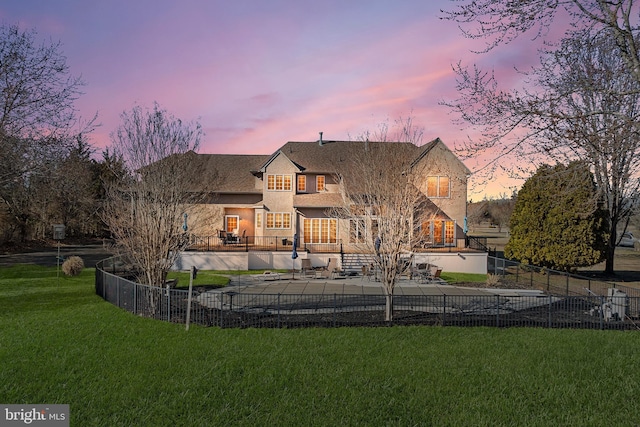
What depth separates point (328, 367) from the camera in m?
8.67

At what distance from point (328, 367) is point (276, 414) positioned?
2319mm

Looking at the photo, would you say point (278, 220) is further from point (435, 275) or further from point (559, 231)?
point (559, 231)

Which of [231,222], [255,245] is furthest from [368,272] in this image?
[231,222]

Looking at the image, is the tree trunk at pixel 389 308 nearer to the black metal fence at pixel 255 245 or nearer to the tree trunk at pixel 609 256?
the black metal fence at pixel 255 245

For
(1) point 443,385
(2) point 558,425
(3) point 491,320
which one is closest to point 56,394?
(1) point 443,385

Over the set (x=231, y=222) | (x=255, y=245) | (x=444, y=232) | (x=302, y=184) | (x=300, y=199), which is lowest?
(x=255, y=245)

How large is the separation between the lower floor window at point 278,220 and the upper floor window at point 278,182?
75.2 inches

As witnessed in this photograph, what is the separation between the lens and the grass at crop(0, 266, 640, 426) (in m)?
6.61

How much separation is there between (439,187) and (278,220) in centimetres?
1271

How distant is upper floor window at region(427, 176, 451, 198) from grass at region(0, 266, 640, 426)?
808 inches

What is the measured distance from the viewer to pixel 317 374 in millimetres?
8297

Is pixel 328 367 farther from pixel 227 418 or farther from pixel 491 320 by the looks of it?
pixel 491 320

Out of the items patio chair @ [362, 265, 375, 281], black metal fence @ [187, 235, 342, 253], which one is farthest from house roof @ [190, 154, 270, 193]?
patio chair @ [362, 265, 375, 281]

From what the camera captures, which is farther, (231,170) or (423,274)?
(231,170)
